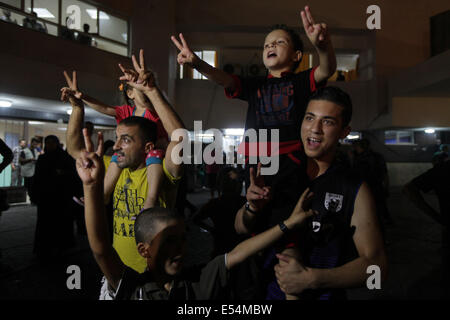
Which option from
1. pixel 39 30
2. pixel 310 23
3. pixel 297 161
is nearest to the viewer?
pixel 310 23

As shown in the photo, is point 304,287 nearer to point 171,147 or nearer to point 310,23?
point 171,147

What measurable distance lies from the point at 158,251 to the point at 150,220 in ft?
0.43

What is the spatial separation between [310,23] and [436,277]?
11.8ft

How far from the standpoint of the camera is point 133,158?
5.04ft

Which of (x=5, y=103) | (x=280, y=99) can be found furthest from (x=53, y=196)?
(x=5, y=103)

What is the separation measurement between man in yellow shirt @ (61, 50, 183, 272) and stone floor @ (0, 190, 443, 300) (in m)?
1.67

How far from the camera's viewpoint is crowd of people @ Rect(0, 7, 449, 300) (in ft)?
3.57

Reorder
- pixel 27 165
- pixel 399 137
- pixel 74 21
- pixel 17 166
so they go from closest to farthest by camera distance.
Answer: pixel 27 165 < pixel 74 21 < pixel 17 166 < pixel 399 137

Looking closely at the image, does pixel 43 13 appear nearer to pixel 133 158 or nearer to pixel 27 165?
pixel 27 165

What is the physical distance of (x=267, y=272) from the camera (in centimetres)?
135

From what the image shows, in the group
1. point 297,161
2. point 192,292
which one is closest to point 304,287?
point 192,292

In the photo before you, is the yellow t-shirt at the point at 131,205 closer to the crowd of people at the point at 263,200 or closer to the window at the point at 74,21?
the crowd of people at the point at 263,200

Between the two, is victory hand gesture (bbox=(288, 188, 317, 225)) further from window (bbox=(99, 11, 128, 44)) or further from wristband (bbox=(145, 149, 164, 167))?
window (bbox=(99, 11, 128, 44))

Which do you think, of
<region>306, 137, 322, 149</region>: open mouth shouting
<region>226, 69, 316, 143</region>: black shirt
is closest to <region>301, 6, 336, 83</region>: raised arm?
<region>226, 69, 316, 143</region>: black shirt
